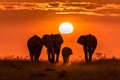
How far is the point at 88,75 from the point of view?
27328 mm

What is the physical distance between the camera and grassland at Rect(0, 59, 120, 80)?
26406 mm

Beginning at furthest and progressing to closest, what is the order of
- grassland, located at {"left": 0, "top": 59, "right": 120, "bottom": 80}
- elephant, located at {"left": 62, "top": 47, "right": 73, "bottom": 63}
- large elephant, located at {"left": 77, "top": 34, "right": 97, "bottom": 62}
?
elephant, located at {"left": 62, "top": 47, "right": 73, "bottom": 63} < large elephant, located at {"left": 77, "top": 34, "right": 97, "bottom": 62} < grassland, located at {"left": 0, "top": 59, "right": 120, "bottom": 80}

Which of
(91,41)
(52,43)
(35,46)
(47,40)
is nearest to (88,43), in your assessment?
(91,41)

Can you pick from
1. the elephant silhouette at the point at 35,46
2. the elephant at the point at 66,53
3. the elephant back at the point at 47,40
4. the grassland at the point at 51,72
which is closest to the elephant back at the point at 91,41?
the elephant at the point at 66,53

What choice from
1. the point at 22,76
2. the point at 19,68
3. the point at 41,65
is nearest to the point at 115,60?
the point at 41,65

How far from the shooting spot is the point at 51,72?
29.0m

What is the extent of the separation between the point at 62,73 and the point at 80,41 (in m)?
15.3

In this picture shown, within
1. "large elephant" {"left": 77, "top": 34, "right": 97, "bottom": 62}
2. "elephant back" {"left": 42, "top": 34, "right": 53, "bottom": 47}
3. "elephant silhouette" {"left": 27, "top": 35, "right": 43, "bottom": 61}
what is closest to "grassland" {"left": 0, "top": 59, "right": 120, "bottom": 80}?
"elephant silhouette" {"left": 27, "top": 35, "right": 43, "bottom": 61}

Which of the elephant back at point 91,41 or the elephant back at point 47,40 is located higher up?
the elephant back at point 47,40

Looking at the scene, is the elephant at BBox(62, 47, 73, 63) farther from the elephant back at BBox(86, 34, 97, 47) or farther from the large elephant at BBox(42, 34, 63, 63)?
the elephant back at BBox(86, 34, 97, 47)

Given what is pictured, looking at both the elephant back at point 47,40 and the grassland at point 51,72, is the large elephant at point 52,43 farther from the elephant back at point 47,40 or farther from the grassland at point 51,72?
the grassland at point 51,72

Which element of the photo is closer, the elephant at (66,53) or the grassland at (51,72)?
the grassland at (51,72)

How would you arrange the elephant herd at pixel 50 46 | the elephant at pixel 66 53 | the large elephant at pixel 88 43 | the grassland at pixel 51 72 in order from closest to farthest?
1. the grassland at pixel 51 72
2. the elephant herd at pixel 50 46
3. the large elephant at pixel 88 43
4. the elephant at pixel 66 53

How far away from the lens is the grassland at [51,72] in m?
26.4
